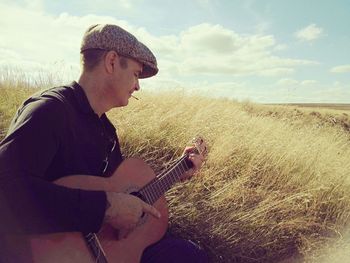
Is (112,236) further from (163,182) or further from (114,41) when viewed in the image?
(114,41)

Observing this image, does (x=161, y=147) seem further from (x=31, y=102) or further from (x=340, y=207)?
(x=31, y=102)

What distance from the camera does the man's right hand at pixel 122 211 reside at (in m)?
1.92

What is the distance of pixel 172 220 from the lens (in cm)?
359

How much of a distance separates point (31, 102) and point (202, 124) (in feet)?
12.4

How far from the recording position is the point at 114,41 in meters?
2.15

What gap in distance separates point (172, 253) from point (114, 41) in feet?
4.50

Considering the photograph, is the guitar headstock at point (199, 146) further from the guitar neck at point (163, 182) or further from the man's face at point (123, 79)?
the man's face at point (123, 79)

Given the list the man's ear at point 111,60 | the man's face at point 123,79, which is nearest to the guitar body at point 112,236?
the man's face at point 123,79

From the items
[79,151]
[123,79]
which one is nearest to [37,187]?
[79,151]

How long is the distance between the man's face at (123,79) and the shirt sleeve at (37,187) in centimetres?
47

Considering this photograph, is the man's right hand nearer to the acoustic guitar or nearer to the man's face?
the acoustic guitar

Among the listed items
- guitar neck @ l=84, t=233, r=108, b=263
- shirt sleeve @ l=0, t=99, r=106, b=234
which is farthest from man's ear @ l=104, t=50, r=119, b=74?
guitar neck @ l=84, t=233, r=108, b=263

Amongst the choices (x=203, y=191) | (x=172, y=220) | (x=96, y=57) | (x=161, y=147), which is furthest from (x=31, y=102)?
(x=161, y=147)

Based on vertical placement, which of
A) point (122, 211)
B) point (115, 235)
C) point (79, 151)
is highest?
point (79, 151)
